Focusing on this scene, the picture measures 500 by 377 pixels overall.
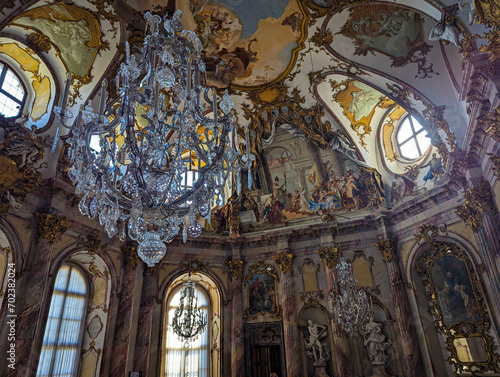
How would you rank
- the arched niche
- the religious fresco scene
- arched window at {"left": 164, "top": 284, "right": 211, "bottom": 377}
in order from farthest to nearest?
arched window at {"left": 164, "top": 284, "right": 211, "bottom": 377} < the arched niche < the religious fresco scene

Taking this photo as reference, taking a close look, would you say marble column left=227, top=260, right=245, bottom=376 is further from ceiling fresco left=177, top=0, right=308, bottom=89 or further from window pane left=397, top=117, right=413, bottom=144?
window pane left=397, top=117, right=413, bottom=144

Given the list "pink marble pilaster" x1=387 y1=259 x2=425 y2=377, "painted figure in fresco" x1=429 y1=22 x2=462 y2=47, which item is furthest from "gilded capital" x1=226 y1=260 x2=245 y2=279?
"painted figure in fresco" x1=429 y1=22 x2=462 y2=47

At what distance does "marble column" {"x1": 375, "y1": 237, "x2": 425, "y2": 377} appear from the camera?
9.94 metres

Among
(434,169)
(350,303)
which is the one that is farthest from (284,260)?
(434,169)

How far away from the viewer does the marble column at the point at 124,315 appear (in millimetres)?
10023

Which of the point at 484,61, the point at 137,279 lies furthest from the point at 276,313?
the point at 484,61

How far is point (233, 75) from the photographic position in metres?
11.4

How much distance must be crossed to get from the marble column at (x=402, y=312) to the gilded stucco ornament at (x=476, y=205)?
2759mm

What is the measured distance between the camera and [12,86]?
356 inches

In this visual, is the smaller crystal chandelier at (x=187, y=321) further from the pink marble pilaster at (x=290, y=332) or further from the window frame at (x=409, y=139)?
the window frame at (x=409, y=139)

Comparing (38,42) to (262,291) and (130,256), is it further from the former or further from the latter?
(262,291)

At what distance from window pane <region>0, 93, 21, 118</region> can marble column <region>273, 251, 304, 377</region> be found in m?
9.23

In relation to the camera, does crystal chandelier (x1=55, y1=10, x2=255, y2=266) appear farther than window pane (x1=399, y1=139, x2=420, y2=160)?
No

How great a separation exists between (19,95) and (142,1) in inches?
162
